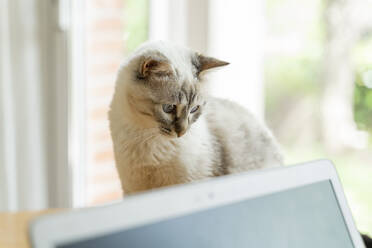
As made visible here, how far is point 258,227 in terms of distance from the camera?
2.05 ft

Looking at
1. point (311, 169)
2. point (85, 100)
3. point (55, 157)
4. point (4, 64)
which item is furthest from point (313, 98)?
point (311, 169)

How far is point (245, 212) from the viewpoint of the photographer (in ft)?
2.02

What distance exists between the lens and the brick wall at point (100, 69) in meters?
2.03

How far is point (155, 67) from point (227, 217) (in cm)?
40

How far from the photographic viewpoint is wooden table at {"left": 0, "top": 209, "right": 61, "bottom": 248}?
3.22 ft

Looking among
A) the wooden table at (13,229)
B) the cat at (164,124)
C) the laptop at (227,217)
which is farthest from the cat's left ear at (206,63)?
the wooden table at (13,229)

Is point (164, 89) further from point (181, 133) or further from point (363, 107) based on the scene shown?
point (363, 107)

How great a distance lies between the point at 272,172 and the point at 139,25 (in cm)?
154

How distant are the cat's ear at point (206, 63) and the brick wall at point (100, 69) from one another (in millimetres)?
1094

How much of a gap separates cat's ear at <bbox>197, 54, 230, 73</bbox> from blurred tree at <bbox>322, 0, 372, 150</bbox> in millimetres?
1068

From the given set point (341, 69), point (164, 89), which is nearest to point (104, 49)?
point (341, 69)

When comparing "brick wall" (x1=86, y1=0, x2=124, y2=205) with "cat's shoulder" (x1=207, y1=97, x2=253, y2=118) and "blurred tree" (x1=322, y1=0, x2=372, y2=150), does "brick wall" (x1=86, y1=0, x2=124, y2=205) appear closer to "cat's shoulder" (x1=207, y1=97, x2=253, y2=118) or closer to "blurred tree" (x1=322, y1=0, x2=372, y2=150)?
"blurred tree" (x1=322, y1=0, x2=372, y2=150)

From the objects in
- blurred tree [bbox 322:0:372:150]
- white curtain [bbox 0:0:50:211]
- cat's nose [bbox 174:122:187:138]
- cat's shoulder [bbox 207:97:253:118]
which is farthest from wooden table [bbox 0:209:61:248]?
blurred tree [bbox 322:0:372:150]

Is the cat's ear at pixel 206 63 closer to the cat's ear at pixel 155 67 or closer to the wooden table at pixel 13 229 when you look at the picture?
the cat's ear at pixel 155 67
